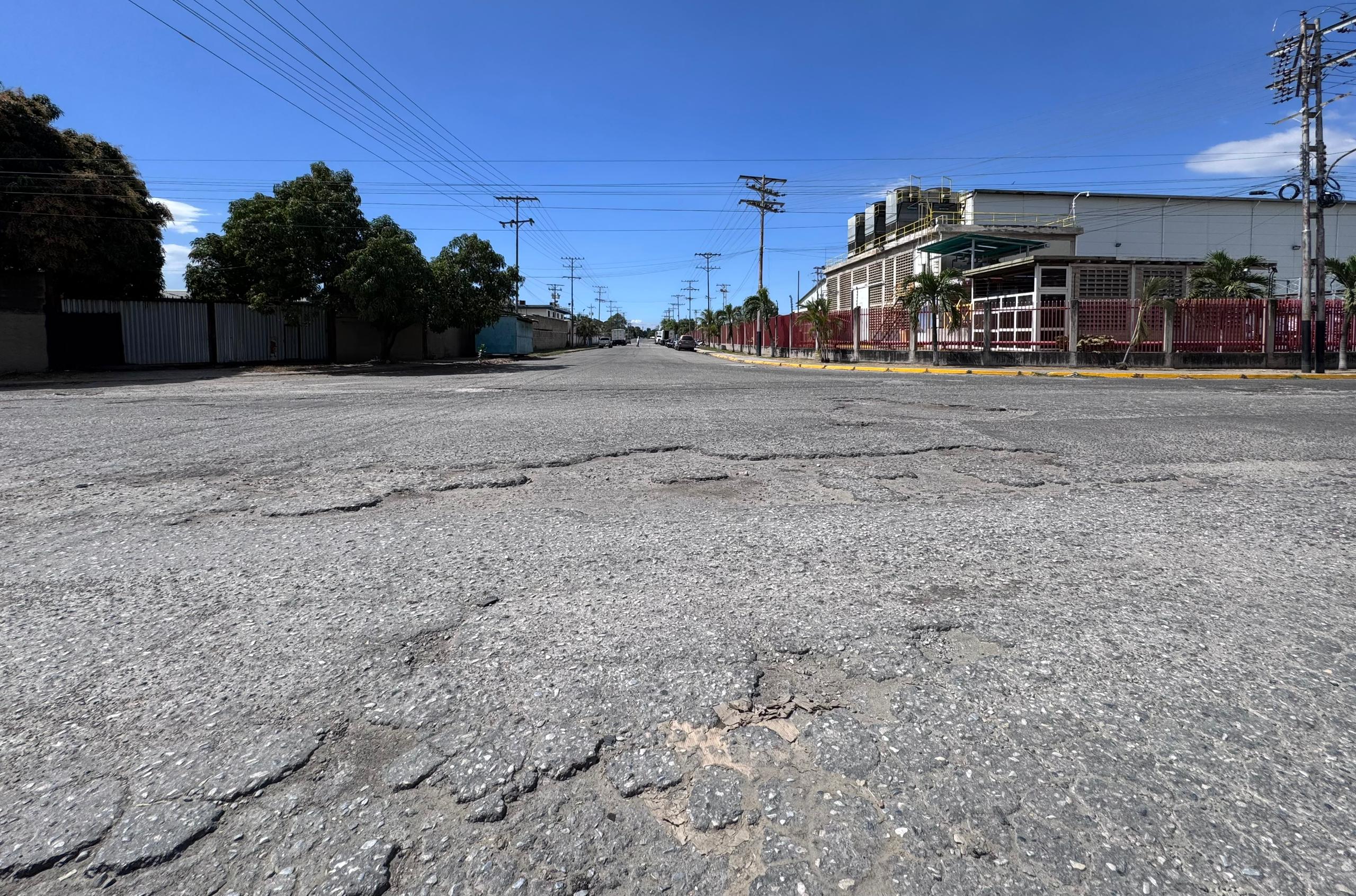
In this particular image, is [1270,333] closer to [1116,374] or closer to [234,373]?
[1116,374]

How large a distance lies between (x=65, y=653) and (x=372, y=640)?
44.4 inches

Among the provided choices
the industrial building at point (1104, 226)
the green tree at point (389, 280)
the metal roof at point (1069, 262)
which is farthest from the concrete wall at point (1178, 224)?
the green tree at point (389, 280)

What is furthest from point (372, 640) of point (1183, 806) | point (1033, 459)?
point (1033, 459)

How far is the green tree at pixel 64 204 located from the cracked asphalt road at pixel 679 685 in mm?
21883

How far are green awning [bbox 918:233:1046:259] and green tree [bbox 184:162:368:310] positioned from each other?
987 inches

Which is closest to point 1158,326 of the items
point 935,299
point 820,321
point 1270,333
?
point 1270,333

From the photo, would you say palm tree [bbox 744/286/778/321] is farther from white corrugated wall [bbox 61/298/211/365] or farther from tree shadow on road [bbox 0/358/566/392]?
white corrugated wall [bbox 61/298/211/365]

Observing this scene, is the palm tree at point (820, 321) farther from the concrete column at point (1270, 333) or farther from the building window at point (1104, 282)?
the concrete column at point (1270, 333)

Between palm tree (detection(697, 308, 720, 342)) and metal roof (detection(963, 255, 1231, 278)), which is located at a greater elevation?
→ palm tree (detection(697, 308, 720, 342))

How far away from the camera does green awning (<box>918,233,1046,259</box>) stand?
35219 millimetres

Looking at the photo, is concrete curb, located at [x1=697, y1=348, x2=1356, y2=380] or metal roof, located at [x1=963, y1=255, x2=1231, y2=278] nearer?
concrete curb, located at [x1=697, y1=348, x2=1356, y2=380]

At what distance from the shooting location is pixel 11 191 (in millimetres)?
21516

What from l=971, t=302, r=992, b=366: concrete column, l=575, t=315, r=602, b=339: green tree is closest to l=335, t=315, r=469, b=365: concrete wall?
l=971, t=302, r=992, b=366: concrete column

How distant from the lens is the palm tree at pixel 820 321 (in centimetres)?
3347
